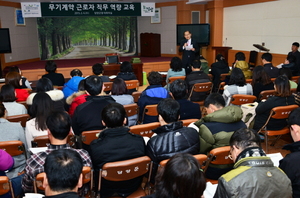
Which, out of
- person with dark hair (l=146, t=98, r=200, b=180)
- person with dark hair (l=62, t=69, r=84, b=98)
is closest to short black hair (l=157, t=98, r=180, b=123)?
person with dark hair (l=146, t=98, r=200, b=180)

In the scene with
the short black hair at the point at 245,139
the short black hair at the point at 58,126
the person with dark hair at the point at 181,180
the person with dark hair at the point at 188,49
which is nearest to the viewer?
the person with dark hair at the point at 181,180

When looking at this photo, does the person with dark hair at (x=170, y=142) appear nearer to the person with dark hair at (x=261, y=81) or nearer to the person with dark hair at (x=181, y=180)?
the person with dark hair at (x=181, y=180)

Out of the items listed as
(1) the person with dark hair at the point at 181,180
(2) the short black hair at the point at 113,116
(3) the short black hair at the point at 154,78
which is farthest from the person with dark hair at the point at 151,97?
(1) the person with dark hair at the point at 181,180

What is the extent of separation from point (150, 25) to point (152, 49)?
1.43 m

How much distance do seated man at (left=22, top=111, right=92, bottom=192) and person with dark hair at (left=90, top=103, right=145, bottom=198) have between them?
0.36 ft

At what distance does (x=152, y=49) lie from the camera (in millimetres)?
12461

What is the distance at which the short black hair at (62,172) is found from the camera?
1454 millimetres

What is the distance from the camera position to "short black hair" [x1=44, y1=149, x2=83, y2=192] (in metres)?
1.45

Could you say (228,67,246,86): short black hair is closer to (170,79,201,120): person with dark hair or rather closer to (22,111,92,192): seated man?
(170,79,201,120): person with dark hair

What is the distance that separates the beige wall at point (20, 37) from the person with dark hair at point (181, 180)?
35.5 feet

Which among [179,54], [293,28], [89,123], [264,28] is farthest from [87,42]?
[89,123]

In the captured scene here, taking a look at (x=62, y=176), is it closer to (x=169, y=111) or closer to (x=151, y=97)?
(x=169, y=111)

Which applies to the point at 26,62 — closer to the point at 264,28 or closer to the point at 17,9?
the point at 17,9

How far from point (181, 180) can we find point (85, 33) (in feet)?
41.1
